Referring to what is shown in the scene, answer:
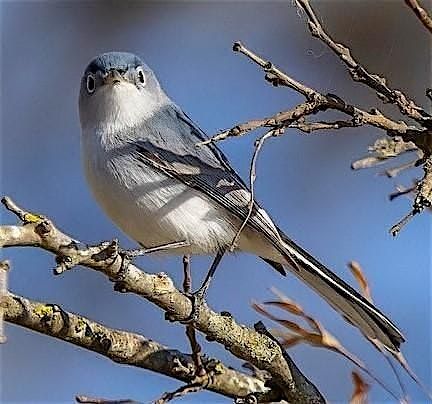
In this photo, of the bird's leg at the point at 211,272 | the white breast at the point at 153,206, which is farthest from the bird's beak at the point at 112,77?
the bird's leg at the point at 211,272

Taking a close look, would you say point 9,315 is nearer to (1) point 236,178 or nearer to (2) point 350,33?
(1) point 236,178

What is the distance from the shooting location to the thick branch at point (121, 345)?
0.63 metres

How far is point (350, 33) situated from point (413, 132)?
36.2 inches

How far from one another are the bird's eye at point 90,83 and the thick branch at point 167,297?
19.9 inches

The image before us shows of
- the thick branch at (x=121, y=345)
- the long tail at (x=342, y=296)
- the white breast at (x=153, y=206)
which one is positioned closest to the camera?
the thick branch at (x=121, y=345)

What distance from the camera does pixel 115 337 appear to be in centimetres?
70

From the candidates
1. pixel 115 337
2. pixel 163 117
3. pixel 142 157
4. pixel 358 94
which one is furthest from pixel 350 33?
pixel 115 337

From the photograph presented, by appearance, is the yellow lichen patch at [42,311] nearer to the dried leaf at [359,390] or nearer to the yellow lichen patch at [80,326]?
the yellow lichen patch at [80,326]

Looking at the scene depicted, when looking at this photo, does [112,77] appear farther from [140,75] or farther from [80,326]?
[80,326]

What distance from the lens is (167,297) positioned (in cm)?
70

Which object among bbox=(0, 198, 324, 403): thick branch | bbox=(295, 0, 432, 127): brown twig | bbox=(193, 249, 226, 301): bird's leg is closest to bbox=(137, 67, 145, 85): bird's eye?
bbox=(193, 249, 226, 301): bird's leg

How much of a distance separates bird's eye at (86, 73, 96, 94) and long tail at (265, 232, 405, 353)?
13.4 inches

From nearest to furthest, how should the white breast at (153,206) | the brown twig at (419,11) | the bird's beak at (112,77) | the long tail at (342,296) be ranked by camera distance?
the brown twig at (419,11), the long tail at (342,296), the white breast at (153,206), the bird's beak at (112,77)

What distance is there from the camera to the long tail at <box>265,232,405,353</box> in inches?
31.3
